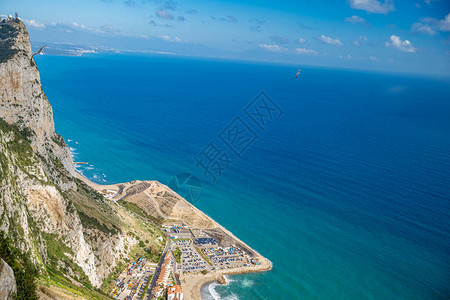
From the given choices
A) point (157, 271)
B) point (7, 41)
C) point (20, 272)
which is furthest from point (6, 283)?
point (7, 41)

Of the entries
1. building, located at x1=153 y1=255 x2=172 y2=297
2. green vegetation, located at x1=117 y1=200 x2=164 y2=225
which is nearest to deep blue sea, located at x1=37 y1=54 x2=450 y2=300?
building, located at x1=153 y1=255 x2=172 y2=297

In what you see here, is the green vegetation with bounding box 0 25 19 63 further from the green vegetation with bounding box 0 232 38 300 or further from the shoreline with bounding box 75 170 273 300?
the shoreline with bounding box 75 170 273 300

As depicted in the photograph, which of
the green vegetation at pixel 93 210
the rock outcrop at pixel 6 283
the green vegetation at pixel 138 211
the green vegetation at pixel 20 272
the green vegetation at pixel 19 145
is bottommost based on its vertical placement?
the green vegetation at pixel 138 211

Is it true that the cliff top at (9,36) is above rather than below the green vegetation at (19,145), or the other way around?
above

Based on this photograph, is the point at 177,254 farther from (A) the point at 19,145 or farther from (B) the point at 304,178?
(B) the point at 304,178

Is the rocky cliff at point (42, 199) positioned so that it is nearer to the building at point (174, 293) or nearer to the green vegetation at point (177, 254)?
the green vegetation at point (177, 254)

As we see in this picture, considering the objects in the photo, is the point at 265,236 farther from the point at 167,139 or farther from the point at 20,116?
the point at 167,139

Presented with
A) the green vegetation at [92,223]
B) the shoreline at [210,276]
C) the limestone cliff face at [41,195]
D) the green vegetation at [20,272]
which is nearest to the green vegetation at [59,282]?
the limestone cliff face at [41,195]
